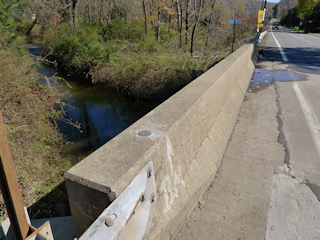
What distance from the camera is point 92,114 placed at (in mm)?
10602

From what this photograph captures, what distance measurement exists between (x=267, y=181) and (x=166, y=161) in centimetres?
200

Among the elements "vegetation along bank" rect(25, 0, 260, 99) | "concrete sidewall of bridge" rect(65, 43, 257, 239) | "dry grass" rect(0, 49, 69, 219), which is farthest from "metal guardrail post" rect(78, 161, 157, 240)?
"vegetation along bank" rect(25, 0, 260, 99)

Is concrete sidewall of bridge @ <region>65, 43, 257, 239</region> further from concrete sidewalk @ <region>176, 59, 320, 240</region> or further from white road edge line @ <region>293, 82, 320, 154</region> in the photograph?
white road edge line @ <region>293, 82, 320, 154</region>

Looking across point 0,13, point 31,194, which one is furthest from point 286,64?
point 0,13

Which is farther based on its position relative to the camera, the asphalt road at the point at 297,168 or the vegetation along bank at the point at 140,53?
the vegetation along bank at the point at 140,53

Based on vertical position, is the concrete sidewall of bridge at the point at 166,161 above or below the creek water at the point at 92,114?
above

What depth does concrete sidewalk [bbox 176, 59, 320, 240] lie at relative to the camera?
286 cm

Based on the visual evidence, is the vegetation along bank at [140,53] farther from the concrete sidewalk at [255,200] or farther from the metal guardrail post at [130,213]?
the metal guardrail post at [130,213]

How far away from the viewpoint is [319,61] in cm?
1389

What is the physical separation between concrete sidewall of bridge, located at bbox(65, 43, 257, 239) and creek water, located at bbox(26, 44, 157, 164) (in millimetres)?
4149

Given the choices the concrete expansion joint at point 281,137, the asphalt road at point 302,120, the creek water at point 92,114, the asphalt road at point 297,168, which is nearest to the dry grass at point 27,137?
the creek water at point 92,114

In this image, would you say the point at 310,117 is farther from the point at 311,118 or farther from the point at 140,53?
the point at 140,53

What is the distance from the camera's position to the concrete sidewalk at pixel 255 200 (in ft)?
9.38

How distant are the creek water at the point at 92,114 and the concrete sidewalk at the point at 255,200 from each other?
4370 mm
